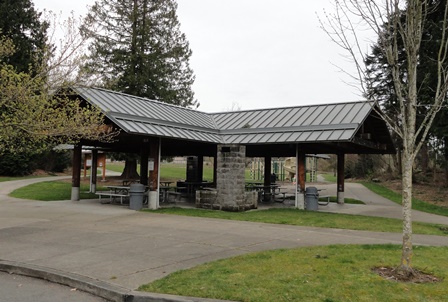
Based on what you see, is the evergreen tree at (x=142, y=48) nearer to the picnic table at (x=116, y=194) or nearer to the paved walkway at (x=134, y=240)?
the picnic table at (x=116, y=194)

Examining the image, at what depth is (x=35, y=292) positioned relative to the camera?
17.6ft

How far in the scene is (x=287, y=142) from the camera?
15.2 meters

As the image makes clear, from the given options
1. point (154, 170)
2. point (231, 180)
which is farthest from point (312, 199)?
point (154, 170)

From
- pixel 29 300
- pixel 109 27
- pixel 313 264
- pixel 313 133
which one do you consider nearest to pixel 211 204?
pixel 313 133

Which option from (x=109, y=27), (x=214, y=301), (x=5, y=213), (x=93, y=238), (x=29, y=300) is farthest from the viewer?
(x=109, y=27)

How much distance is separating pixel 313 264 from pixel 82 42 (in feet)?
26.2

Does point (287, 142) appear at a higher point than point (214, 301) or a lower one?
higher

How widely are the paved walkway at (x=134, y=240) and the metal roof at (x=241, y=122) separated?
351 cm

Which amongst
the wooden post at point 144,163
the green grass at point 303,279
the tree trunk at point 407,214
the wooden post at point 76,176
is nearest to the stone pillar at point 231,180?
the wooden post at point 144,163

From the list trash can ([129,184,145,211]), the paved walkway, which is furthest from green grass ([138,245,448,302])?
trash can ([129,184,145,211])

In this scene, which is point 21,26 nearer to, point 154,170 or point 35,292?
point 154,170

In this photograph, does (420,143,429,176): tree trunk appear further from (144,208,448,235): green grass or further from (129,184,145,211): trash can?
(129,184,145,211): trash can

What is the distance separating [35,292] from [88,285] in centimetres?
72

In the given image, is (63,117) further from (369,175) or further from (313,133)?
(369,175)
